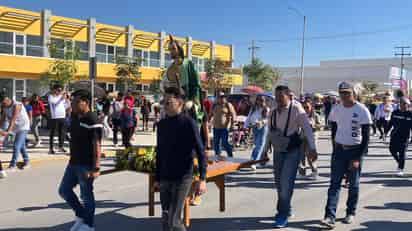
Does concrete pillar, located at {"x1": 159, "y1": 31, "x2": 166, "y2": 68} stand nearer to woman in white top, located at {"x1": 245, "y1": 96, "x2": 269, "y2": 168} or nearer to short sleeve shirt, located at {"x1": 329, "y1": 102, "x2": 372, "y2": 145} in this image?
woman in white top, located at {"x1": 245, "y1": 96, "x2": 269, "y2": 168}

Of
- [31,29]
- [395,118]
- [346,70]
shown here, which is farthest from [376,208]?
[346,70]

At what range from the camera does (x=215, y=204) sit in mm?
7426

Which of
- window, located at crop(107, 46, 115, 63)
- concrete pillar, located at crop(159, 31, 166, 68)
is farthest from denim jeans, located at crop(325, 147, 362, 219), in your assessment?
concrete pillar, located at crop(159, 31, 166, 68)

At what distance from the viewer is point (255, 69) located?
55031 mm

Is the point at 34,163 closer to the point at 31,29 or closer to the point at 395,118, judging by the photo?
the point at 395,118

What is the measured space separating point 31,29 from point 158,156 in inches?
1382

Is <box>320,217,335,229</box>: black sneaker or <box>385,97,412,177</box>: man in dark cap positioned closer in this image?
<box>320,217,335,229</box>: black sneaker

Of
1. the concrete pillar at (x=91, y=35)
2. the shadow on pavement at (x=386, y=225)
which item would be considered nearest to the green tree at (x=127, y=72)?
the concrete pillar at (x=91, y=35)

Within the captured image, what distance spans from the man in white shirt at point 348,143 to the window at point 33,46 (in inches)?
1317

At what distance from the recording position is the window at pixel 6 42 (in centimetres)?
3400

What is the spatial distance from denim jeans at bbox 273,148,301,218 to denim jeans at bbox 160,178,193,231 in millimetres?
1991

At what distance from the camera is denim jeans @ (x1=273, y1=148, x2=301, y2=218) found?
19.9 ft

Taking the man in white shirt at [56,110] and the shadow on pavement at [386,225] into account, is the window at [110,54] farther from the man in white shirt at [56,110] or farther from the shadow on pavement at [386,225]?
the shadow on pavement at [386,225]

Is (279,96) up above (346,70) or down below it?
below
